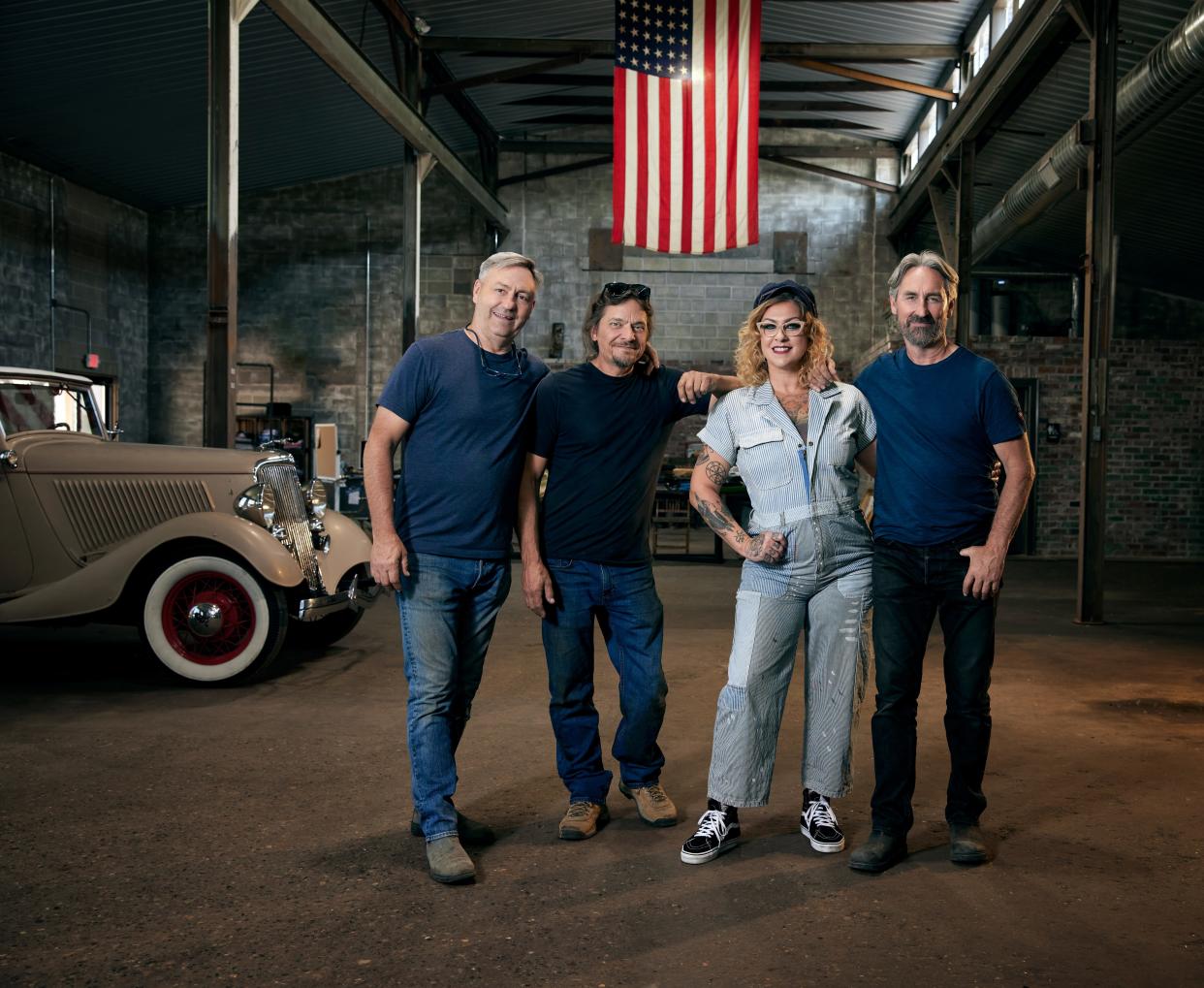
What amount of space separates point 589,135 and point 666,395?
1740 cm

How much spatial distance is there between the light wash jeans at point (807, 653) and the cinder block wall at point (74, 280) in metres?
14.0

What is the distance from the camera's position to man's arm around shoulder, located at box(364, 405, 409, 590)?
310 cm

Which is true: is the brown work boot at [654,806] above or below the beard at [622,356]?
below

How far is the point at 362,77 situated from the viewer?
444 inches

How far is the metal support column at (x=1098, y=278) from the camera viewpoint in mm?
8141

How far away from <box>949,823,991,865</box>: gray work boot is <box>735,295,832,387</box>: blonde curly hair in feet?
4.69

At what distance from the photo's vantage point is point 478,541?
3.19 meters

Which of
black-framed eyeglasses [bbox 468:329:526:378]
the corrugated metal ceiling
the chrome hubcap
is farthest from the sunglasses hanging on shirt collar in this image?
the corrugated metal ceiling

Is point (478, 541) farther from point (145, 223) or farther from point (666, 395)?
point (145, 223)

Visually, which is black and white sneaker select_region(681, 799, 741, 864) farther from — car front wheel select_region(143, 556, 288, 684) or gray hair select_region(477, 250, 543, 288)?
car front wheel select_region(143, 556, 288, 684)

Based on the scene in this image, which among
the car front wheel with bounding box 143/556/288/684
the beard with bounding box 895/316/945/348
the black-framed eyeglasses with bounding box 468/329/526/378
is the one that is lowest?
the car front wheel with bounding box 143/556/288/684

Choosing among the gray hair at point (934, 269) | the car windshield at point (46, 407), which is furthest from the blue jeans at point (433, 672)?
the car windshield at point (46, 407)

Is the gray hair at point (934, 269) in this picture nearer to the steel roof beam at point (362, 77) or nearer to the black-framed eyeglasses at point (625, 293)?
the black-framed eyeglasses at point (625, 293)

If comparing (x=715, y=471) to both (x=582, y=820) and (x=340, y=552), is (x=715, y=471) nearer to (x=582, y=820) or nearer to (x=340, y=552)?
(x=582, y=820)
